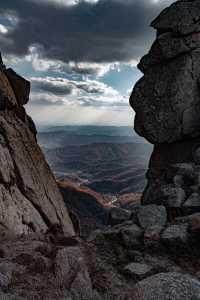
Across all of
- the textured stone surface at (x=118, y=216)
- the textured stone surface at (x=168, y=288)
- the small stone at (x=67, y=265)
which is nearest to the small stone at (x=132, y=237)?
the small stone at (x=67, y=265)

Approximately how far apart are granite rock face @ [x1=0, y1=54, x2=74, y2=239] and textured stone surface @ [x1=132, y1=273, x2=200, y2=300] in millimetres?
12803

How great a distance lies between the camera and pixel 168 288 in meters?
10.5

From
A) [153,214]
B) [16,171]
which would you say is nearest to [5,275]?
[153,214]

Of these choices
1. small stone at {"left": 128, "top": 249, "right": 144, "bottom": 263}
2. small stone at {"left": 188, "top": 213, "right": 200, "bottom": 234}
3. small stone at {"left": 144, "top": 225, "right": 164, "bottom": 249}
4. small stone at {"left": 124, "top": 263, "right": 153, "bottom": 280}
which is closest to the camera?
small stone at {"left": 124, "top": 263, "right": 153, "bottom": 280}

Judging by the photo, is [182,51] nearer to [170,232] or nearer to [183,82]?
[183,82]

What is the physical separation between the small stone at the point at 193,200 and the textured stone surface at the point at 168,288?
1396 centimetres

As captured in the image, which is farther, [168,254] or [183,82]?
[183,82]

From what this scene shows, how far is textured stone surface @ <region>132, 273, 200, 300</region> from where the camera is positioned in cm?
1016

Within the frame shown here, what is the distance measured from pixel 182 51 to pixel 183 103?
275 inches

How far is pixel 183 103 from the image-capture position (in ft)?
129

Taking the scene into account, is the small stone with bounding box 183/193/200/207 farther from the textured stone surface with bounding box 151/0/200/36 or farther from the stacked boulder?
the textured stone surface with bounding box 151/0/200/36

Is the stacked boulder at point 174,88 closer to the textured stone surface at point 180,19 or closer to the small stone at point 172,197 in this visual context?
the textured stone surface at point 180,19

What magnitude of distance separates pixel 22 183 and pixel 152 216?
41.1 ft

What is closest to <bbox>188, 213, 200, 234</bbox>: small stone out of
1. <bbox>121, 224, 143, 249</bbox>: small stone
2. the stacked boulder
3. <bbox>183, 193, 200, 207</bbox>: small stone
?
<bbox>121, 224, 143, 249</bbox>: small stone
